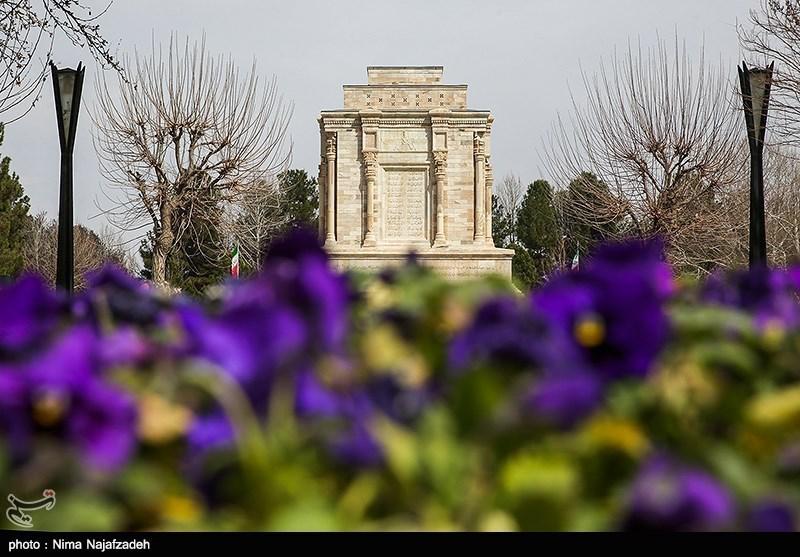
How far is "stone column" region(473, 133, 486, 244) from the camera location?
93.7ft

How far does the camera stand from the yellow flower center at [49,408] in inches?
35.2

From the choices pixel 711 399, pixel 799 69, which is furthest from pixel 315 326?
pixel 799 69

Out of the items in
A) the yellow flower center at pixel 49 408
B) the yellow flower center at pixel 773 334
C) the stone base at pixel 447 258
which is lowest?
the yellow flower center at pixel 49 408

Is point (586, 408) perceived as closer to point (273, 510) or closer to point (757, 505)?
point (757, 505)

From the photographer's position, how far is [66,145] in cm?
984

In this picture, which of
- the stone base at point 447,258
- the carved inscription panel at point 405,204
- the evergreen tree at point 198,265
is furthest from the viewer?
the evergreen tree at point 198,265

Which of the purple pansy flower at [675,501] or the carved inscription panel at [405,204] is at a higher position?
the carved inscription panel at [405,204]

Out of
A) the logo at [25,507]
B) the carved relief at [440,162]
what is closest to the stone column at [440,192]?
the carved relief at [440,162]

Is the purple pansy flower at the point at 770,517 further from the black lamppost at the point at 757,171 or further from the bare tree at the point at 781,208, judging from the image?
the bare tree at the point at 781,208

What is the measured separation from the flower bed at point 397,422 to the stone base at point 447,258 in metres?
26.1

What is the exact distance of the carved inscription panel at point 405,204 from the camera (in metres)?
28.4

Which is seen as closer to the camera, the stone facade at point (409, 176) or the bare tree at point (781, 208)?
the stone facade at point (409, 176)

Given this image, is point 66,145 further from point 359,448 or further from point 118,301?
point 359,448

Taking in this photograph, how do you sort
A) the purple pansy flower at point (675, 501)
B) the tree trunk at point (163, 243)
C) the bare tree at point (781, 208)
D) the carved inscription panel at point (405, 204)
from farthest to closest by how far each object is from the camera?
the bare tree at point (781, 208), the carved inscription panel at point (405, 204), the tree trunk at point (163, 243), the purple pansy flower at point (675, 501)
